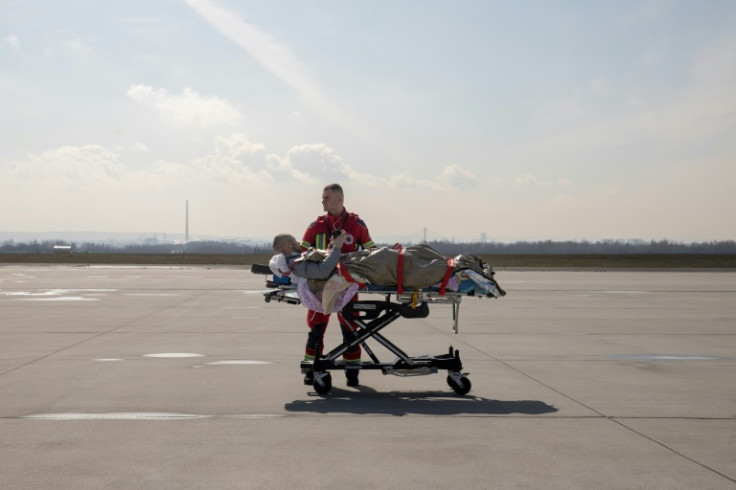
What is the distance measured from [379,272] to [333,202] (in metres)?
1.32

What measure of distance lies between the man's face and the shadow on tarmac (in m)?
2.03

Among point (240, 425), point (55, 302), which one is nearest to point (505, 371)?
point (240, 425)

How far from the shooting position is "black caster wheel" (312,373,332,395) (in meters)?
7.79

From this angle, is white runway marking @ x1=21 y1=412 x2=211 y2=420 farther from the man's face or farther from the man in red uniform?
the man's face

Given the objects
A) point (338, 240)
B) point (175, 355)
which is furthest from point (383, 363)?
point (175, 355)

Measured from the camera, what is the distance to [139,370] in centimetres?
925

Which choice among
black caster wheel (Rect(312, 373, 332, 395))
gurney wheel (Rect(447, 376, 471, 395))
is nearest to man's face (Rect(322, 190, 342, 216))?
black caster wheel (Rect(312, 373, 332, 395))

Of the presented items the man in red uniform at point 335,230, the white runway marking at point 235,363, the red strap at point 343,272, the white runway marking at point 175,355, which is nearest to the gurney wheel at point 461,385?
the man in red uniform at point 335,230

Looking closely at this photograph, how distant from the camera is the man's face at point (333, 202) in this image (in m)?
8.26

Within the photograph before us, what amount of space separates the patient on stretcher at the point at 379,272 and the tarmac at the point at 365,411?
1154 mm

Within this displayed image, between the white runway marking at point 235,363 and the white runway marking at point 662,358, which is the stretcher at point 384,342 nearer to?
the white runway marking at point 235,363

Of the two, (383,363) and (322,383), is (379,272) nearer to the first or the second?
(383,363)

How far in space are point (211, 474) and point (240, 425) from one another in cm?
143

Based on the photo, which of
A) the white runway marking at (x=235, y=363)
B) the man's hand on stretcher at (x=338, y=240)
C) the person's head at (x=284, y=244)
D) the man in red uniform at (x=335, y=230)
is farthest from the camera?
the white runway marking at (x=235, y=363)
